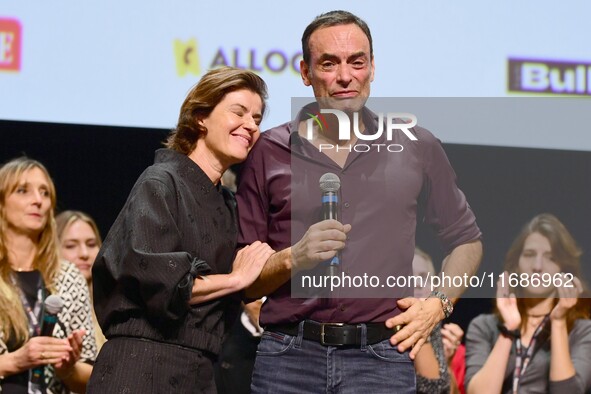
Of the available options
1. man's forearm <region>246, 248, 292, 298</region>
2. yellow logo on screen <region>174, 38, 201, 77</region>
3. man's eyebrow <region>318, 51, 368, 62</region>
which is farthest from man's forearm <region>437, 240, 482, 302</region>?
yellow logo on screen <region>174, 38, 201, 77</region>

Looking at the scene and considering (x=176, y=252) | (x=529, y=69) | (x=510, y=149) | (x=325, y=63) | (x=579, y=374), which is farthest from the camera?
(x=529, y=69)

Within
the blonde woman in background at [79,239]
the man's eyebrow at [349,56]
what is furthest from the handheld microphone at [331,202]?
the blonde woman in background at [79,239]

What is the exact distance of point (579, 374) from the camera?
3.50 metres

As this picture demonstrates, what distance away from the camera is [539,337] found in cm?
362

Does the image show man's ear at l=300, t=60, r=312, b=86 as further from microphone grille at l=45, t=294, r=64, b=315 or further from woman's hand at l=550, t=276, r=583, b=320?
woman's hand at l=550, t=276, r=583, b=320

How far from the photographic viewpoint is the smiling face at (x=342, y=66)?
244 centimetres

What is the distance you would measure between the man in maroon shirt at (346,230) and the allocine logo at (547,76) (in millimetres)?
1580

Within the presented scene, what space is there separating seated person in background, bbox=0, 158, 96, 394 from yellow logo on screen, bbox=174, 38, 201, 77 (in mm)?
825

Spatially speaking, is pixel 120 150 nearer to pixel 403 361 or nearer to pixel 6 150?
pixel 6 150

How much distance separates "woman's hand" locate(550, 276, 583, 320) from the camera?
350cm

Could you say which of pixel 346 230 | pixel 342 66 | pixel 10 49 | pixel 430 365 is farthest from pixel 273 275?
pixel 10 49

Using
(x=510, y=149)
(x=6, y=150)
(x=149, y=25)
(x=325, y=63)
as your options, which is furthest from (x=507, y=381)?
(x=6, y=150)

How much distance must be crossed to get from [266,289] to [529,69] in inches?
81.4

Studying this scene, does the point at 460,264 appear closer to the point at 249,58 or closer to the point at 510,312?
the point at 510,312
